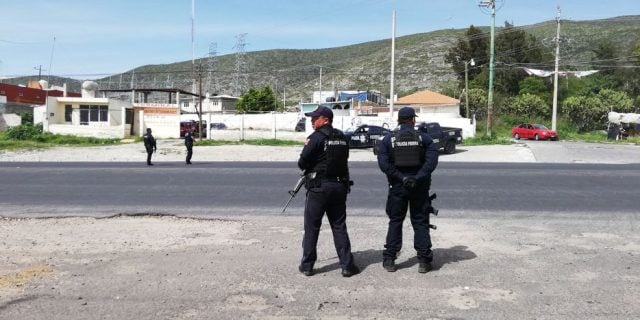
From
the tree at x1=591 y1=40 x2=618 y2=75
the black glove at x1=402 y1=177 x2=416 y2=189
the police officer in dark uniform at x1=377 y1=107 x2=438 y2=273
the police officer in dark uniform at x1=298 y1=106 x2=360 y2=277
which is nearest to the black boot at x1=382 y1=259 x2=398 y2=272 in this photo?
the police officer in dark uniform at x1=377 y1=107 x2=438 y2=273

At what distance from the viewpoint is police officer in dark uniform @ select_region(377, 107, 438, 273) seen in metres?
6.23

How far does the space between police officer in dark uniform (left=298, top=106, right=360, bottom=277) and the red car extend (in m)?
42.7

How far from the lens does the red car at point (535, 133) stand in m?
45.8

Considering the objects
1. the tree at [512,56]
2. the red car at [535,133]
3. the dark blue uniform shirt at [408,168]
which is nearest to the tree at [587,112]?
the red car at [535,133]

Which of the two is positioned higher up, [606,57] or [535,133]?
[606,57]

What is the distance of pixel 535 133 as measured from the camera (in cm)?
4631

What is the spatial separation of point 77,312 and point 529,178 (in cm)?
1266

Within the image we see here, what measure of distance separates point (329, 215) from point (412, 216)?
856 millimetres

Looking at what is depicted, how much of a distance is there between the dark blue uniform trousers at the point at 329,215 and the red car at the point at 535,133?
42.6 meters

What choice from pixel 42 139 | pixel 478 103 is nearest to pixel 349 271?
pixel 42 139

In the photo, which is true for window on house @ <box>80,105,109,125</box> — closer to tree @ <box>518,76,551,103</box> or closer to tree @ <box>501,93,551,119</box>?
tree @ <box>501,93,551,119</box>

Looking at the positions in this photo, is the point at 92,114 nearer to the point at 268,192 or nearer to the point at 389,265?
the point at 268,192

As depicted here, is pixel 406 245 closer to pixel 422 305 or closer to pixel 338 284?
pixel 338 284

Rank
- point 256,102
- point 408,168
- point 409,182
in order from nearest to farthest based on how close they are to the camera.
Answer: point 409,182 → point 408,168 → point 256,102
